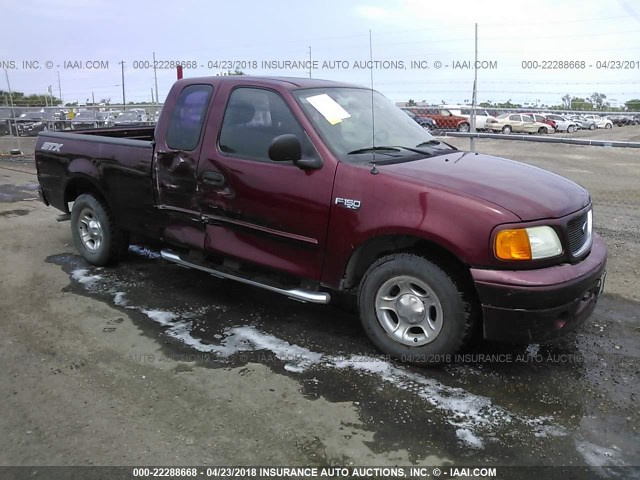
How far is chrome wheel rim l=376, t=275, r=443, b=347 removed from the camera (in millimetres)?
3332

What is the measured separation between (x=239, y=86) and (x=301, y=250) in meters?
1.45

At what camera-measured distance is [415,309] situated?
338 cm

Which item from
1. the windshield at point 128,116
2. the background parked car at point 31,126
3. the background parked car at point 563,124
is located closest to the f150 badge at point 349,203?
the windshield at point 128,116

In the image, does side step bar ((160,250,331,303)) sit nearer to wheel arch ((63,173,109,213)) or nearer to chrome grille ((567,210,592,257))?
wheel arch ((63,173,109,213))

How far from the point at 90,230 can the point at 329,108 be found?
117 inches

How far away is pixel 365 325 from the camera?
362cm

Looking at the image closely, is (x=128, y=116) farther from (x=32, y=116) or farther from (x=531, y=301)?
(x=531, y=301)

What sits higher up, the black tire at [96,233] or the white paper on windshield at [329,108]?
the white paper on windshield at [329,108]

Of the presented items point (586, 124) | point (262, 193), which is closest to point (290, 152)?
point (262, 193)

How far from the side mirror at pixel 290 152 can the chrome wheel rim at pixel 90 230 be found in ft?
8.43

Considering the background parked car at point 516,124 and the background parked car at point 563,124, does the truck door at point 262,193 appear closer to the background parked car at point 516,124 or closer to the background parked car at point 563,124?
the background parked car at point 516,124

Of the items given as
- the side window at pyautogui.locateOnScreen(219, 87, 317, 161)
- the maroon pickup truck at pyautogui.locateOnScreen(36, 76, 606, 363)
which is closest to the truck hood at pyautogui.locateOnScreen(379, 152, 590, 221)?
the maroon pickup truck at pyautogui.locateOnScreen(36, 76, 606, 363)

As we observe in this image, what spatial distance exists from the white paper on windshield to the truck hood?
625mm

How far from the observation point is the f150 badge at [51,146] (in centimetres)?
552
